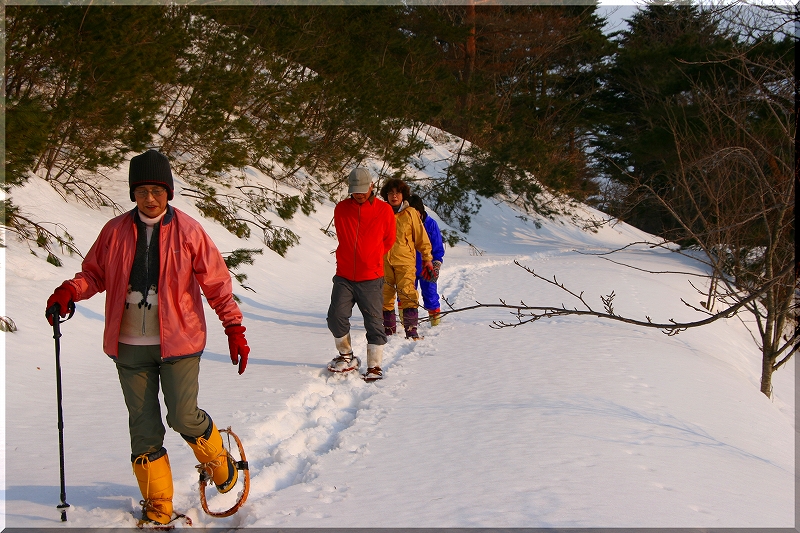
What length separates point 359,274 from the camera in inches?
229

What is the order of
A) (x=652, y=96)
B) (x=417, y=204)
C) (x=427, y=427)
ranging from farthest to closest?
(x=652, y=96) < (x=417, y=204) < (x=427, y=427)

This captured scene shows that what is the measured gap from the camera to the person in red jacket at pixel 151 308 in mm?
3061

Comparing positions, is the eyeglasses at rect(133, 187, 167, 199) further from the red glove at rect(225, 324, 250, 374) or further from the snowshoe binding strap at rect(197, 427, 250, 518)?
the snowshoe binding strap at rect(197, 427, 250, 518)

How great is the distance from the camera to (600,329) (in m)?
8.18

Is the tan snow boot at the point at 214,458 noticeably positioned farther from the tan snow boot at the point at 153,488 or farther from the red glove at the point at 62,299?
the red glove at the point at 62,299

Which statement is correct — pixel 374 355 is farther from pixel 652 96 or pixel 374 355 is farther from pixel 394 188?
pixel 652 96

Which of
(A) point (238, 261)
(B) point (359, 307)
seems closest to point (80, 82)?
(A) point (238, 261)

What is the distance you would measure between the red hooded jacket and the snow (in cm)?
92

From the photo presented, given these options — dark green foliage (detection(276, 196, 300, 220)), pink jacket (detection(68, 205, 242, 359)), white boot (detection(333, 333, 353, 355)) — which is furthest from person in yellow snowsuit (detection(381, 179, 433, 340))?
dark green foliage (detection(276, 196, 300, 220))

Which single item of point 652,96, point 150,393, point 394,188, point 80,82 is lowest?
point 150,393

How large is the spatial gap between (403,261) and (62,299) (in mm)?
4413

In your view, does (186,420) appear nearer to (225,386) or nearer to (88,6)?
(225,386)

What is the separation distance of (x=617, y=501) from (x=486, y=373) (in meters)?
2.64

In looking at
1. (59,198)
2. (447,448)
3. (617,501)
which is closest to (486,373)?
(447,448)
